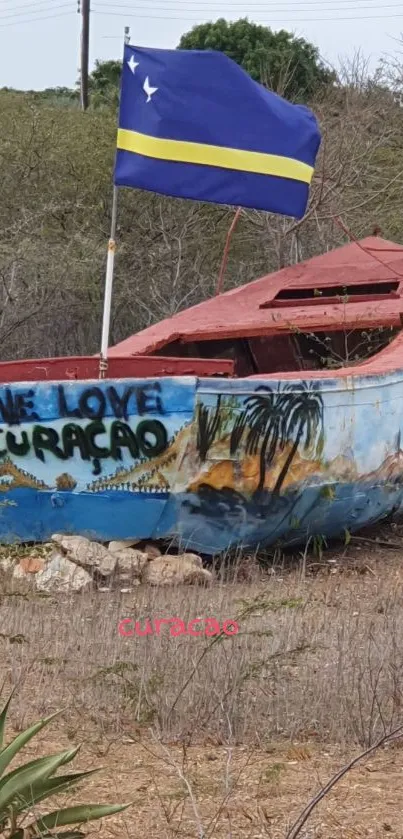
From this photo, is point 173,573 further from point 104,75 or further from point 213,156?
point 104,75

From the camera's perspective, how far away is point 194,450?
9016 mm

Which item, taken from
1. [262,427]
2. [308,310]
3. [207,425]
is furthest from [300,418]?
[308,310]

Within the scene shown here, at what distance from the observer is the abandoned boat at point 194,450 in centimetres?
902

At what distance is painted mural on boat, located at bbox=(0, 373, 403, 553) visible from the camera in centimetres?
902

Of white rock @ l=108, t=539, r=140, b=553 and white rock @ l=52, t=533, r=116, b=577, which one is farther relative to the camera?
white rock @ l=108, t=539, r=140, b=553

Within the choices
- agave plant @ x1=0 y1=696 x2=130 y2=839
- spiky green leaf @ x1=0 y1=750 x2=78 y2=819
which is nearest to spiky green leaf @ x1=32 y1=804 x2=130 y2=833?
agave plant @ x1=0 y1=696 x2=130 y2=839

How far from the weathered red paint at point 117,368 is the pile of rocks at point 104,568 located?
1.62 meters

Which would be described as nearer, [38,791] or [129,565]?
[38,791]

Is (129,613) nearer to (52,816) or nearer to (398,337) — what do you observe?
(52,816)

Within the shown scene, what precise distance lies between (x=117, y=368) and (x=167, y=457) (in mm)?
1315

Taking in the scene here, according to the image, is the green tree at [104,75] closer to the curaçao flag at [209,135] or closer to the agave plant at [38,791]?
the curaçao flag at [209,135]

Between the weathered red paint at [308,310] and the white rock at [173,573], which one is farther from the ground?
the weathered red paint at [308,310]

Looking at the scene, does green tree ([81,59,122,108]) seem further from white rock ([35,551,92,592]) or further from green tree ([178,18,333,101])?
white rock ([35,551,92,592])

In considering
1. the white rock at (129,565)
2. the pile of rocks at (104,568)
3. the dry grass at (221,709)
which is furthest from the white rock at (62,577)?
the dry grass at (221,709)
